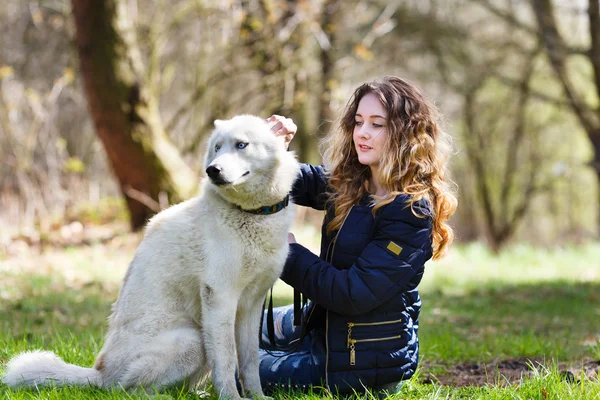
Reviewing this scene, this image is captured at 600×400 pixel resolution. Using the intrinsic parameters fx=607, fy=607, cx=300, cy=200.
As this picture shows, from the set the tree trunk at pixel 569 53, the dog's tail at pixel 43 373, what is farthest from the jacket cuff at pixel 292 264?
the tree trunk at pixel 569 53

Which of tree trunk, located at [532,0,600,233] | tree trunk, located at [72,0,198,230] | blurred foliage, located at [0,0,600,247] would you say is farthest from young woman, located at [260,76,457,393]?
tree trunk, located at [532,0,600,233]

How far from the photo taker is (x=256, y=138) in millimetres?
3061

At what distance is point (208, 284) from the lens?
9.49ft

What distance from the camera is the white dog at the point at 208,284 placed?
2.88 m

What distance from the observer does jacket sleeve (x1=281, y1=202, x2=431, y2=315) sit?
2947 mm

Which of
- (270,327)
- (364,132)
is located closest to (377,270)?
(364,132)

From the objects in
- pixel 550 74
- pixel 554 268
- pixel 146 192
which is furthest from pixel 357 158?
pixel 550 74

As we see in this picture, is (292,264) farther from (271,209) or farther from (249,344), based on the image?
(249,344)

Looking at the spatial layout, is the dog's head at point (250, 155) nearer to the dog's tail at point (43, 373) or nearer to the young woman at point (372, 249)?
the young woman at point (372, 249)

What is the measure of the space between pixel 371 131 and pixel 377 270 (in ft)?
2.49

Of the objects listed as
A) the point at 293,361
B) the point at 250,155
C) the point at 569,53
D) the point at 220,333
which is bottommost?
the point at 293,361

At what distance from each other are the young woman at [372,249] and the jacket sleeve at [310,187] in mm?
142

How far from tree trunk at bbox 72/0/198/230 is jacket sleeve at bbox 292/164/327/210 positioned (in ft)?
15.6

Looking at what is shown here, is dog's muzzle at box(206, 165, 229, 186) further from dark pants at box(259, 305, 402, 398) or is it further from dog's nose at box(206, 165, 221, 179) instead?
dark pants at box(259, 305, 402, 398)
